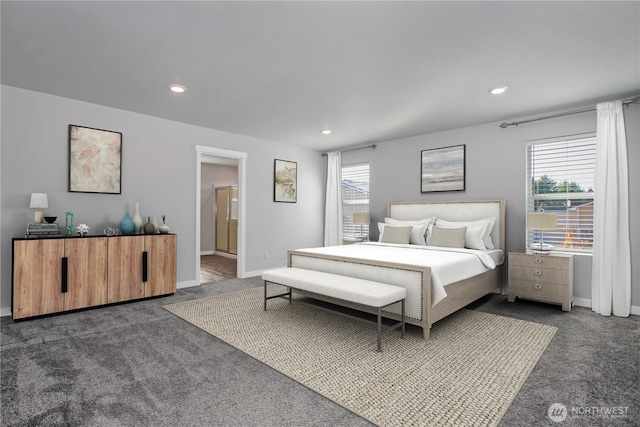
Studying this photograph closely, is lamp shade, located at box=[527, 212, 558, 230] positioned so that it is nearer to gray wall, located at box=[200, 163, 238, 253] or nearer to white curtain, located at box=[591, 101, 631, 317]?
white curtain, located at box=[591, 101, 631, 317]

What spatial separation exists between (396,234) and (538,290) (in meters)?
1.87

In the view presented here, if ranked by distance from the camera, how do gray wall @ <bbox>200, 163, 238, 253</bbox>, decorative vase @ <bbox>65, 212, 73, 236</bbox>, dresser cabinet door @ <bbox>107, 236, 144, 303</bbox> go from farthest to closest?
gray wall @ <bbox>200, 163, 238, 253</bbox> < dresser cabinet door @ <bbox>107, 236, 144, 303</bbox> < decorative vase @ <bbox>65, 212, 73, 236</bbox>

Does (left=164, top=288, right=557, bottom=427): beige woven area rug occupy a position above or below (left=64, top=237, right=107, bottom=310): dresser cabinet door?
below

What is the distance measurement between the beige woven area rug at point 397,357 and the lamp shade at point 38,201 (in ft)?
5.55

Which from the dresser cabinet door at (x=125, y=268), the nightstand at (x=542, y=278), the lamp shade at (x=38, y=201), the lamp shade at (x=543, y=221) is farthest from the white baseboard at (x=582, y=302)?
the lamp shade at (x=38, y=201)

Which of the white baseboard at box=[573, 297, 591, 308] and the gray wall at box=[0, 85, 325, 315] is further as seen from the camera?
the white baseboard at box=[573, 297, 591, 308]

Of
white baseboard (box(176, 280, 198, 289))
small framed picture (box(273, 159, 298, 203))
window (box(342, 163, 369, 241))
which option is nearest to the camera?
white baseboard (box(176, 280, 198, 289))

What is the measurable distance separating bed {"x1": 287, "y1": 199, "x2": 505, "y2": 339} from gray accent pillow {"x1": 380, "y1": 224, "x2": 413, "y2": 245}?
2 cm

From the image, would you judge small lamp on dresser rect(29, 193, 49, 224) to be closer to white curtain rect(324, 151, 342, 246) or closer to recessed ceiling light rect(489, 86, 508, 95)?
white curtain rect(324, 151, 342, 246)

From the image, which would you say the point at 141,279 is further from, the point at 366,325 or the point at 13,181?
the point at 366,325

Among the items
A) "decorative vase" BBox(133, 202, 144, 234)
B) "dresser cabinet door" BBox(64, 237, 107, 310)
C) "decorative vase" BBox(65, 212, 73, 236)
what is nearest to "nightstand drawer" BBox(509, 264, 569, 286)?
"decorative vase" BBox(133, 202, 144, 234)

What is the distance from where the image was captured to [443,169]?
510 centimetres

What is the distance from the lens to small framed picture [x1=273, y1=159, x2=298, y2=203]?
602cm

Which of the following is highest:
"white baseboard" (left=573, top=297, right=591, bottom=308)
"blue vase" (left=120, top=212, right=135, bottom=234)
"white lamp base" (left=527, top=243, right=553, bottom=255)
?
"blue vase" (left=120, top=212, right=135, bottom=234)
